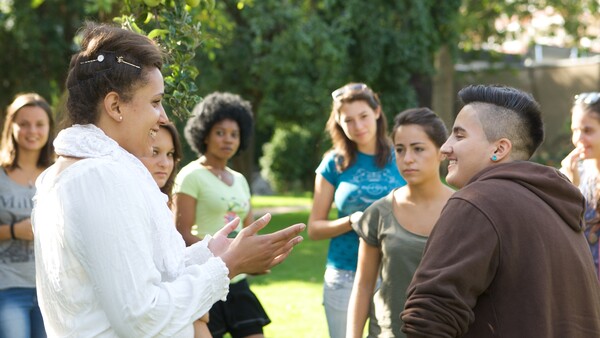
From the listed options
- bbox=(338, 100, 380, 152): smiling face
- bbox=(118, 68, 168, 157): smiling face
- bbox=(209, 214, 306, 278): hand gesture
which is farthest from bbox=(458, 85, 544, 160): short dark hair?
bbox=(338, 100, 380, 152): smiling face

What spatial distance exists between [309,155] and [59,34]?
432 inches

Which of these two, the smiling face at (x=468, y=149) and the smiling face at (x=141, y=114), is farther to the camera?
the smiling face at (x=468, y=149)

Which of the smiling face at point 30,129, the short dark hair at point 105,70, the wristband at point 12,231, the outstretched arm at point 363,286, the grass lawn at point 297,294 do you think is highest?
the short dark hair at point 105,70

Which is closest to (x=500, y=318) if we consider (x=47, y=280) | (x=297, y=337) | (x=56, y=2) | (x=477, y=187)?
(x=477, y=187)

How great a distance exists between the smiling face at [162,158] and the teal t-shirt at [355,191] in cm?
125

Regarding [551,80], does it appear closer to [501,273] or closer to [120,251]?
[501,273]

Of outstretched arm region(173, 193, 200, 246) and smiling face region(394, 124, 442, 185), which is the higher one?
smiling face region(394, 124, 442, 185)

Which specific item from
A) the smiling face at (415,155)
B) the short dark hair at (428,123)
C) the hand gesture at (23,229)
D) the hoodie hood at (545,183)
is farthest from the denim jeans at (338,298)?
the hoodie hood at (545,183)

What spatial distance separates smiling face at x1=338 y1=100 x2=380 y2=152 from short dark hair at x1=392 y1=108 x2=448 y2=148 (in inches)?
31.4

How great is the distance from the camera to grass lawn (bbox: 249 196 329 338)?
8695mm

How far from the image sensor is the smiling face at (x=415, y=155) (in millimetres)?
4566

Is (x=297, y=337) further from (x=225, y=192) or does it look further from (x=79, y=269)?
(x=79, y=269)

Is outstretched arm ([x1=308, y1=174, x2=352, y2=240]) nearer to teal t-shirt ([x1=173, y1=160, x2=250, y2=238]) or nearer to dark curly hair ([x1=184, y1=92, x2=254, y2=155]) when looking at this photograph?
teal t-shirt ([x1=173, y1=160, x2=250, y2=238])

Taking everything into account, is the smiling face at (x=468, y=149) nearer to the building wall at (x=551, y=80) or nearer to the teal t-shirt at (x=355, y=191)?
the teal t-shirt at (x=355, y=191)
